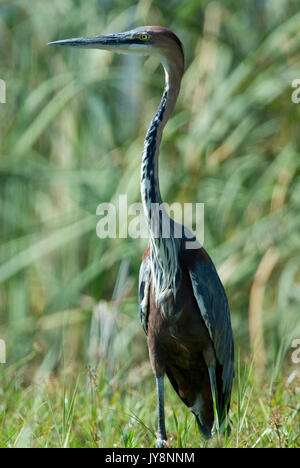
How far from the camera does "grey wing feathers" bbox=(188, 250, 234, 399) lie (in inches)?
110

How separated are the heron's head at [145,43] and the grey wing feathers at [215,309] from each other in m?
0.83

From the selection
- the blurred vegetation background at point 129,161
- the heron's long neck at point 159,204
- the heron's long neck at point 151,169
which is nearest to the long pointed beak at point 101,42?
the heron's long neck at point 159,204

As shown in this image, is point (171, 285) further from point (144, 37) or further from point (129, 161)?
point (129, 161)

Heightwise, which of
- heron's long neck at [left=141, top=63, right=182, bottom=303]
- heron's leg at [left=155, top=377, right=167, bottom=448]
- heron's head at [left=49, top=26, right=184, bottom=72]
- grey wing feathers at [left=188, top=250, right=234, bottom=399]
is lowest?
heron's leg at [left=155, top=377, right=167, bottom=448]

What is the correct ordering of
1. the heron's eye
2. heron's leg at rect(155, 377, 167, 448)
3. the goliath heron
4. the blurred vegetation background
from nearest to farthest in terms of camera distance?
heron's leg at rect(155, 377, 167, 448), the goliath heron, the heron's eye, the blurred vegetation background

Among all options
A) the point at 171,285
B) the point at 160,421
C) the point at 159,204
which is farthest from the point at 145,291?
the point at 160,421

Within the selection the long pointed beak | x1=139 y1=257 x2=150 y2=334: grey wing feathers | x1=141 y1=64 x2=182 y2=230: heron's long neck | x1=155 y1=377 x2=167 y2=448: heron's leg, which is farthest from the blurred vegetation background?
the long pointed beak

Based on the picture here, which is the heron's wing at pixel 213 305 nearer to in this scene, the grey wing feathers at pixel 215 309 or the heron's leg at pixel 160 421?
the grey wing feathers at pixel 215 309

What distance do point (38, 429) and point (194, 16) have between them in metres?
3.59

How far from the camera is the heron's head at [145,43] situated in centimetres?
286

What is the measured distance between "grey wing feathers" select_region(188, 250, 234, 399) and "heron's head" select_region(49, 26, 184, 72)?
0.83 meters

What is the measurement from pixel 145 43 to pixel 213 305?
1.07m

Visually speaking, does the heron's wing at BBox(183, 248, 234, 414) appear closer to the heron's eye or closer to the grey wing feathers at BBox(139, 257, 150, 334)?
the grey wing feathers at BBox(139, 257, 150, 334)

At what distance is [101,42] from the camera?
114 inches
